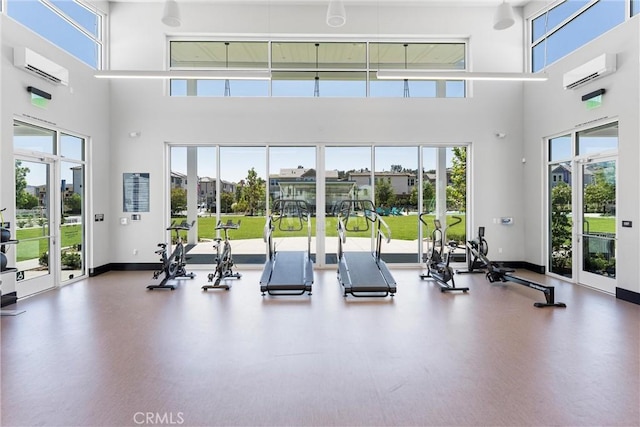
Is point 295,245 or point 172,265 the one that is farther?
point 295,245

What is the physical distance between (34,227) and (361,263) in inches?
216

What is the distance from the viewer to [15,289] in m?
5.14

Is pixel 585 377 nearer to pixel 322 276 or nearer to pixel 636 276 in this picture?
pixel 636 276

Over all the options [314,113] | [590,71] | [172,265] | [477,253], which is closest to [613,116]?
[590,71]

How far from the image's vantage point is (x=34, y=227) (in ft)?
18.5

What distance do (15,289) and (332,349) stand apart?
16.1ft

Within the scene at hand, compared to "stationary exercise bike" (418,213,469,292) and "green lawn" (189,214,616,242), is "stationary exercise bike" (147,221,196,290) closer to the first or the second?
"green lawn" (189,214,616,242)

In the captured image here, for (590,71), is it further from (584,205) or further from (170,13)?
(170,13)

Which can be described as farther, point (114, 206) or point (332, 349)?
point (114, 206)

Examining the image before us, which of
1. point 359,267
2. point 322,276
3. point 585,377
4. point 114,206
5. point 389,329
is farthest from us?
point 114,206

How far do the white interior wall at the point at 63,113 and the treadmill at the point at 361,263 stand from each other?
16.2ft

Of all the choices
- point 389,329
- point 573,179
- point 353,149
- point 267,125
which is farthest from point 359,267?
point 573,179

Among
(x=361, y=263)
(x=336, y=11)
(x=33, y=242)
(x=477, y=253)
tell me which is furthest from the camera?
(x=477, y=253)

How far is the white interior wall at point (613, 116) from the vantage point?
507 cm
